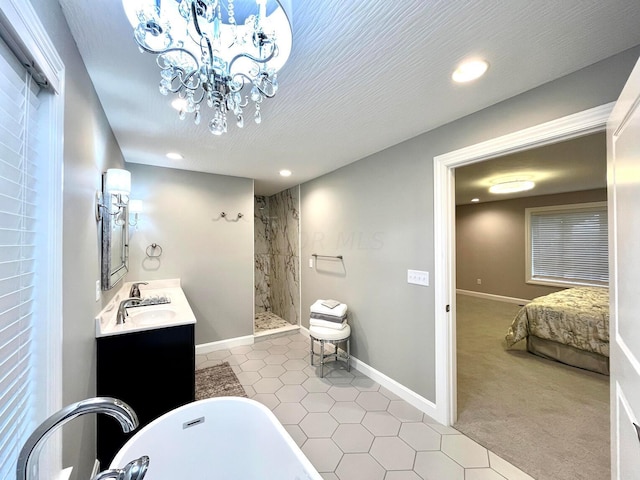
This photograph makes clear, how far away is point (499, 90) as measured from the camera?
1569 millimetres

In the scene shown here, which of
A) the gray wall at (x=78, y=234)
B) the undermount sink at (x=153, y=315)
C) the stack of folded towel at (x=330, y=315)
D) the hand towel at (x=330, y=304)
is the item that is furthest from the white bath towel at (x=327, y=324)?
the gray wall at (x=78, y=234)

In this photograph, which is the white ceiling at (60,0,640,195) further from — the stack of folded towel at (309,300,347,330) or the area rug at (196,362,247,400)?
the area rug at (196,362,247,400)

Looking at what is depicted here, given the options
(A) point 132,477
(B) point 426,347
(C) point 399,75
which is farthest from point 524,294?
(A) point 132,477

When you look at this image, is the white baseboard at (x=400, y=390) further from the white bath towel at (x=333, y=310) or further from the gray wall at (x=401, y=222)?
the white bath towel at (x=333, y=310)

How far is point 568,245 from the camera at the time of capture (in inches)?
205

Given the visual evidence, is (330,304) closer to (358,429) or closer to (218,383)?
(358,429)

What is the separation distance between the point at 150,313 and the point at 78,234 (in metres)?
1.15

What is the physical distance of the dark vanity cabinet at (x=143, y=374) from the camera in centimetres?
169

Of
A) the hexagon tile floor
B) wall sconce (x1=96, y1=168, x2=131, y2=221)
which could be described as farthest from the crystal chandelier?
the hexagon tile floor

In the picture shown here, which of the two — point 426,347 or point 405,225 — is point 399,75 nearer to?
point 405,225

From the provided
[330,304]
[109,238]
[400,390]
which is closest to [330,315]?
[330,304]

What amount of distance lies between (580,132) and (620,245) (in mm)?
745

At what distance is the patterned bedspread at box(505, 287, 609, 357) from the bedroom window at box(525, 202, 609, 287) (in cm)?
175

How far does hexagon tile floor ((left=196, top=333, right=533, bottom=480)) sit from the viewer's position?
1635mm
